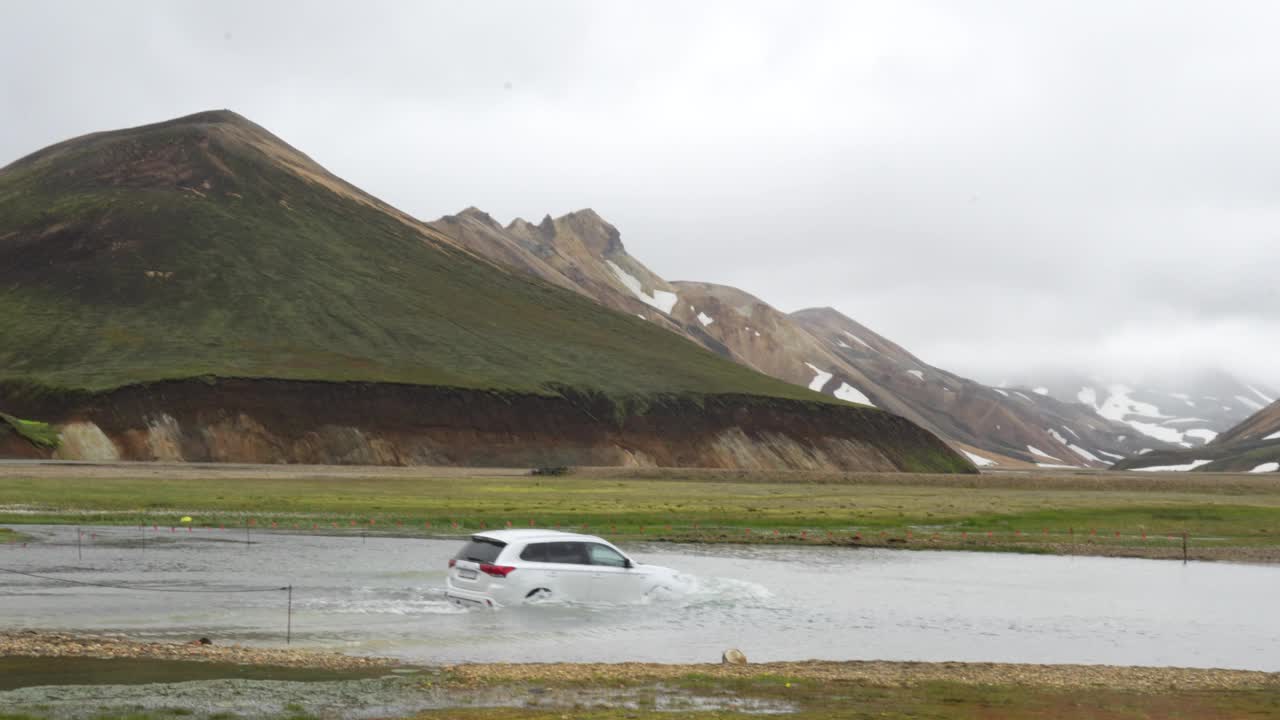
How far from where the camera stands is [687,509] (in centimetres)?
7144

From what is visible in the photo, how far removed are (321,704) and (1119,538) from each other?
162ft

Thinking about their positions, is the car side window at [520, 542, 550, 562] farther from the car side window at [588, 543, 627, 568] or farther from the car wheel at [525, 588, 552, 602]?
the car side window at [588, 543, 627, 568]

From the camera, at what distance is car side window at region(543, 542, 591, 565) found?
32.4m

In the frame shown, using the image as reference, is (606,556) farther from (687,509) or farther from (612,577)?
(687,509)

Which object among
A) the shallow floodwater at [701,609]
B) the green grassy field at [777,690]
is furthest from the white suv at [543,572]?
the green grassy field at [777,690]

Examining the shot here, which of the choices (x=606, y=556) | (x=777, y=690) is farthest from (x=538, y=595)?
(x=777, y=690)

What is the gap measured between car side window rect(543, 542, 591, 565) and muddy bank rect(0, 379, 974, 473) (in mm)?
109246

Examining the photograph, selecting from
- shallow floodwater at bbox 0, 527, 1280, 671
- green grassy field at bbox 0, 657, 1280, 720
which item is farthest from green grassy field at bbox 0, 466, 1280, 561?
green grassy field at bbox 0, 657, 1280, 720

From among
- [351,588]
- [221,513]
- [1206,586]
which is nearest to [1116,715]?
[351,588]

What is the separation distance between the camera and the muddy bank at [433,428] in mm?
144500

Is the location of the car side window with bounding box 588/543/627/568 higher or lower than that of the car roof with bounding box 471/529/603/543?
lower

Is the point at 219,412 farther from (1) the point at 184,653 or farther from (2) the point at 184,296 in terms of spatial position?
(1) the point at 184,653

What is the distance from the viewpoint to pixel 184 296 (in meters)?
195

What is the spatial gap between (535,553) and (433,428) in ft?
441
